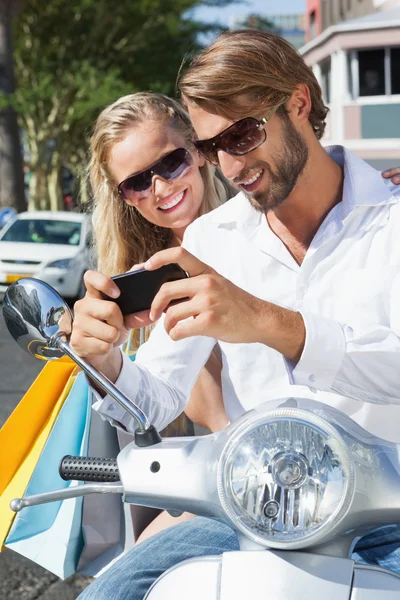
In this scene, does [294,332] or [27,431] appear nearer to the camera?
[294,332]

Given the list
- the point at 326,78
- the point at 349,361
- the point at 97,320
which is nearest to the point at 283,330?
the point at 349,361

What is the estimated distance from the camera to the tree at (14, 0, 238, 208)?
1143 inches

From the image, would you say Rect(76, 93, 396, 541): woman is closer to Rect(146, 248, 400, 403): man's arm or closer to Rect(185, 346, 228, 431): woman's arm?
Rect(185, 346, 228, 431): woman's arm

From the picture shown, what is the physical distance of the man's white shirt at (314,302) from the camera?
1943mm

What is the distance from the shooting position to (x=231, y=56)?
2.36 meters

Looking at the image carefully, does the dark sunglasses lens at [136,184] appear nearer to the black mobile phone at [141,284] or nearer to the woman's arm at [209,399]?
the woman's arm at [209,399]

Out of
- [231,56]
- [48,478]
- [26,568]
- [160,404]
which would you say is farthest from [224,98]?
[26,568]

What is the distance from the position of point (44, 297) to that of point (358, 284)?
2.61 feet

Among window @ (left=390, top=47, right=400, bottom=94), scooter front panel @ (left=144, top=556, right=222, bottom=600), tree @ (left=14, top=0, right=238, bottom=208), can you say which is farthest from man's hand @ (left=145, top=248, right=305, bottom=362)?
window @ (left=390, top=47, right=400, bottom=94)

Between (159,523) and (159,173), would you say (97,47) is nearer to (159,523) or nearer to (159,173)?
(159,173)

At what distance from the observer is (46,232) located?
15.0 m

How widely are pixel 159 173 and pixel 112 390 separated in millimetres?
1845

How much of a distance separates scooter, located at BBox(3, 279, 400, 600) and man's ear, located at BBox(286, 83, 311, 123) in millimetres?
1118

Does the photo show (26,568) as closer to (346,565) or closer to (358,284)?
(358,284)
